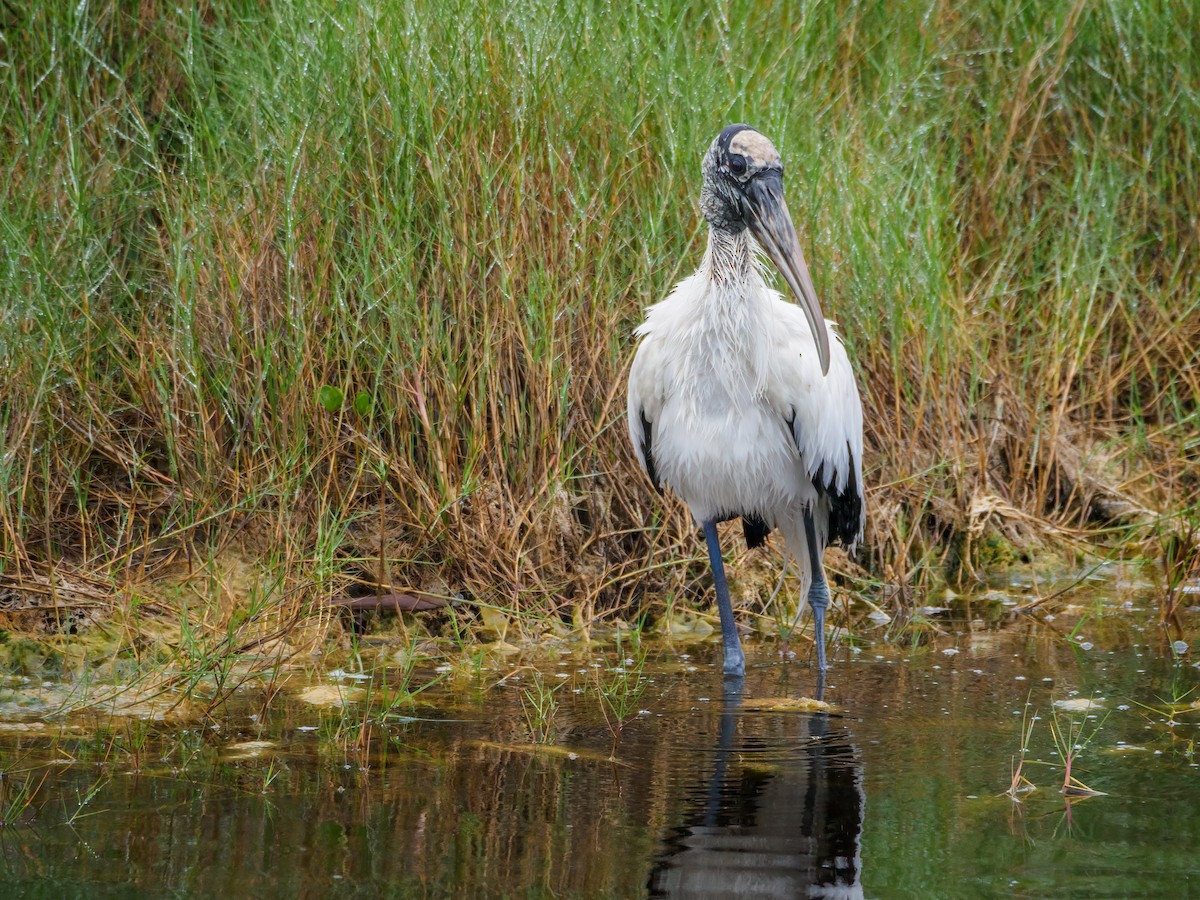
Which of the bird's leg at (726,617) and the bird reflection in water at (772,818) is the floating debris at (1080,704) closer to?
the bird reflection in water at (772,818)

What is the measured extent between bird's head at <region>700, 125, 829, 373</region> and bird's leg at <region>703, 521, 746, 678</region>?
29.7 inches

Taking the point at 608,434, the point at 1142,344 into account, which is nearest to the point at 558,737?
the point at 608,434

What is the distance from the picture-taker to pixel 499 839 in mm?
3258

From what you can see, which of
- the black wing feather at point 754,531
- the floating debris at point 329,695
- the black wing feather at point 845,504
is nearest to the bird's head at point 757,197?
the black wing feather at point 845,504

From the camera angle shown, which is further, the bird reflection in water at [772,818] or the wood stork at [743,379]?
the wood stork at [743,379]

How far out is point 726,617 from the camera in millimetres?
4812

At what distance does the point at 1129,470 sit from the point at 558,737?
3.29 meters

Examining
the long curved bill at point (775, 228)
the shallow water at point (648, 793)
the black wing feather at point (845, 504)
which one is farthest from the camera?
the black wing feather at point (845, 504)

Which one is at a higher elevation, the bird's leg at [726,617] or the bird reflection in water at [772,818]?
the bird's leg at [726,617]

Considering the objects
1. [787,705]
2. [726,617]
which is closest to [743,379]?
[726,617]

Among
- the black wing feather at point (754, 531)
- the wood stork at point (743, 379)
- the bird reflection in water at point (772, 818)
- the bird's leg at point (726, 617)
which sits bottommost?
the bird reflection in water at point (772, 818)

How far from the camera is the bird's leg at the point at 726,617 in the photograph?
4.75 metres

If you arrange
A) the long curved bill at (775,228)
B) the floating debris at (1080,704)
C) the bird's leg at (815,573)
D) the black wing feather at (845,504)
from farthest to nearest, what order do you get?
1. the bird's leg at (815,573)
2. the black wing feather at (845,504)
3. the long curved bill at (775,228)
4. the floating debris at (1080,704)

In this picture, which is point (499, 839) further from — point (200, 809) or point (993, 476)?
point (993, 476)
